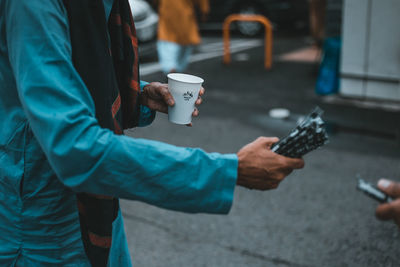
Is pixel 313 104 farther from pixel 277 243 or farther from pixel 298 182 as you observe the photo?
pixel 277 243

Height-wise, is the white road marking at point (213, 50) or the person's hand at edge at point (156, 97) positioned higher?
the person's hand at edge at point (156, 97)

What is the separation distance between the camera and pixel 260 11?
1344cm

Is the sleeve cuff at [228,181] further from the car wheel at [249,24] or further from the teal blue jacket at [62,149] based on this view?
the car wheel at [249,24]

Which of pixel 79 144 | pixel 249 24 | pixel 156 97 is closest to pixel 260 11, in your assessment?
pixel 249 24

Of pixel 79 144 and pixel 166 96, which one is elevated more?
pixel 79 144

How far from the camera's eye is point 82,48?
48.7 inches

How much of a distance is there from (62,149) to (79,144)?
39mm

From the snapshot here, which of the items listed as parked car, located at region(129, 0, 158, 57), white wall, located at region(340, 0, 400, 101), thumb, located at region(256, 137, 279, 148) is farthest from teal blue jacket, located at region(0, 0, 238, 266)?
parked car, located at region(129, 0, 158, 57)

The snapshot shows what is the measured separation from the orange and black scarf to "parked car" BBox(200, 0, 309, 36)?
12.0 meters

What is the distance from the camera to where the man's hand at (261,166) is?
1249 mm

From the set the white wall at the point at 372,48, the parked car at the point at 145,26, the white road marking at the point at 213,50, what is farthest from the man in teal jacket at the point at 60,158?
the parked car at the point at 145,26

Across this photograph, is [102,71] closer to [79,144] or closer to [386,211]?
[79,144]

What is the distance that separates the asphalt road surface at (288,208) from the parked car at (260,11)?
6344 mm

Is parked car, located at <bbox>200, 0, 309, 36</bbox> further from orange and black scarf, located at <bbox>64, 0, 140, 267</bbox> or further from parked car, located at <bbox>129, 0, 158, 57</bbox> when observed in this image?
orange and black scarf, located at <bbox>64, 0, 140, 267</bbox>
